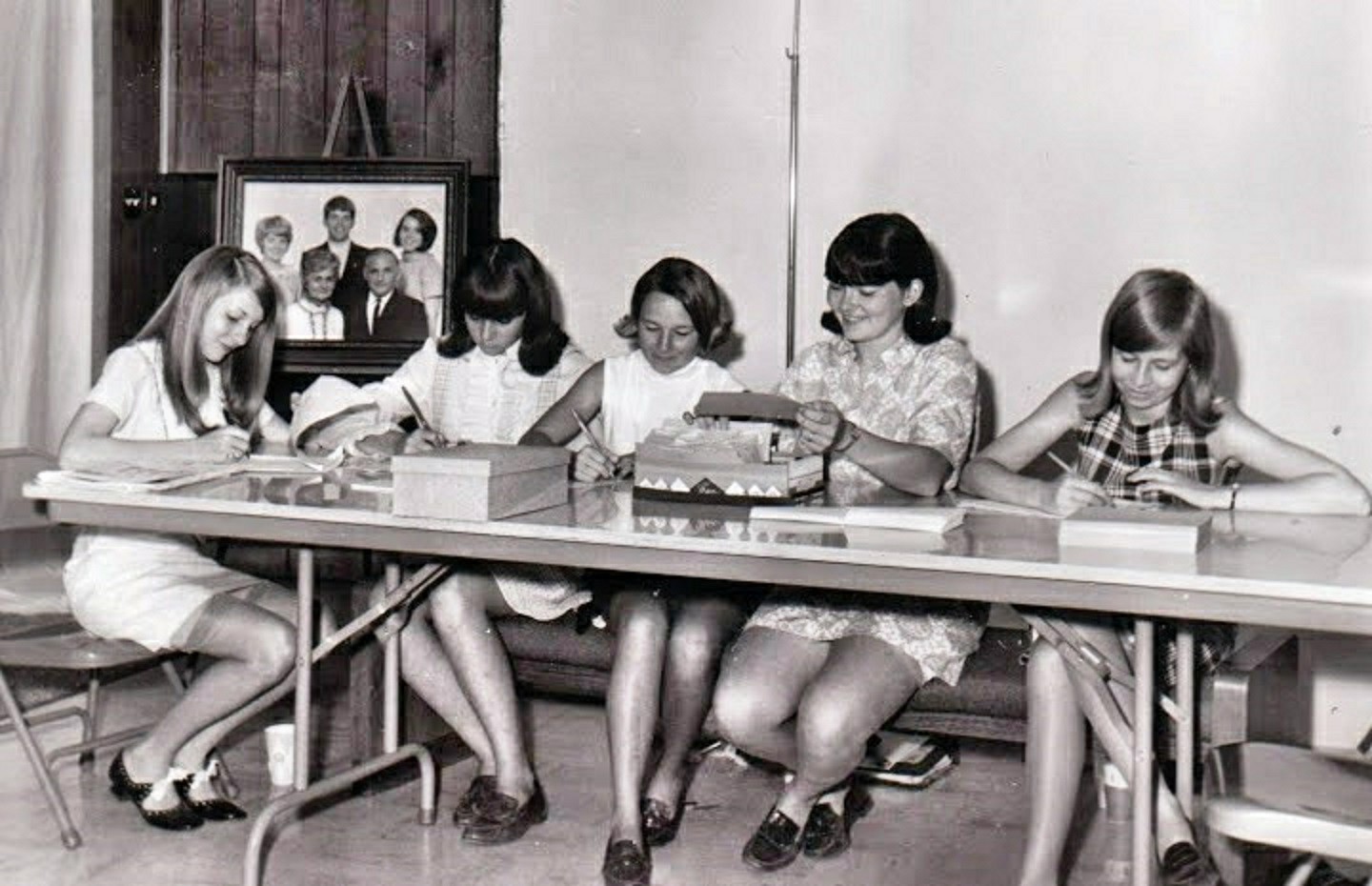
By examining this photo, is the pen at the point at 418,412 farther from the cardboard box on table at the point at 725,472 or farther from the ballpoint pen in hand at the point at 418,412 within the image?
the cardboard box on table at the point at 725,472

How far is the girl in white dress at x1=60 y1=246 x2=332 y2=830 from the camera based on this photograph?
132 inches

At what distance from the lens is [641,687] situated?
321 centimetres

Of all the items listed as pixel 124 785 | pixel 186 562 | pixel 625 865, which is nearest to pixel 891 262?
pixel 625 865

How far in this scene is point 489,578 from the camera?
11.5ft

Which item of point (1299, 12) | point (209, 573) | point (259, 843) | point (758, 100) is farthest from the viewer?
point (758, 100)

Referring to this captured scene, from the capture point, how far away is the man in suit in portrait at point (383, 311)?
4957mm

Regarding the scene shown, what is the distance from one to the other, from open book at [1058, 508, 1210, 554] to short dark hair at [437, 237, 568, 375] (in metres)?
1.75

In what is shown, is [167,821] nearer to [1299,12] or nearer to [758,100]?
[758,100]

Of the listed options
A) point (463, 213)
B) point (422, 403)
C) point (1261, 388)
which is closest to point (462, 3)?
point (463, 213)

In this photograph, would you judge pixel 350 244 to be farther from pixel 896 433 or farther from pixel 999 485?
pixel 999 485

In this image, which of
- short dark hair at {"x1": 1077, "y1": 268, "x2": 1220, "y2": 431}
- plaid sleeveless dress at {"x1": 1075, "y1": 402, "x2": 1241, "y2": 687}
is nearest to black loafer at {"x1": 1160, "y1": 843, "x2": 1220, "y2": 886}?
plaid sleeveless dress at {"x1": 1075, "y1": 402, "x2": 1241, "y2": 687}

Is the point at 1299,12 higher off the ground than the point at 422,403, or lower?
higher

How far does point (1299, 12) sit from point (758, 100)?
1.43 m

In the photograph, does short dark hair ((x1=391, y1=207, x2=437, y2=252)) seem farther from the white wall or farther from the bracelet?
the bracelet
